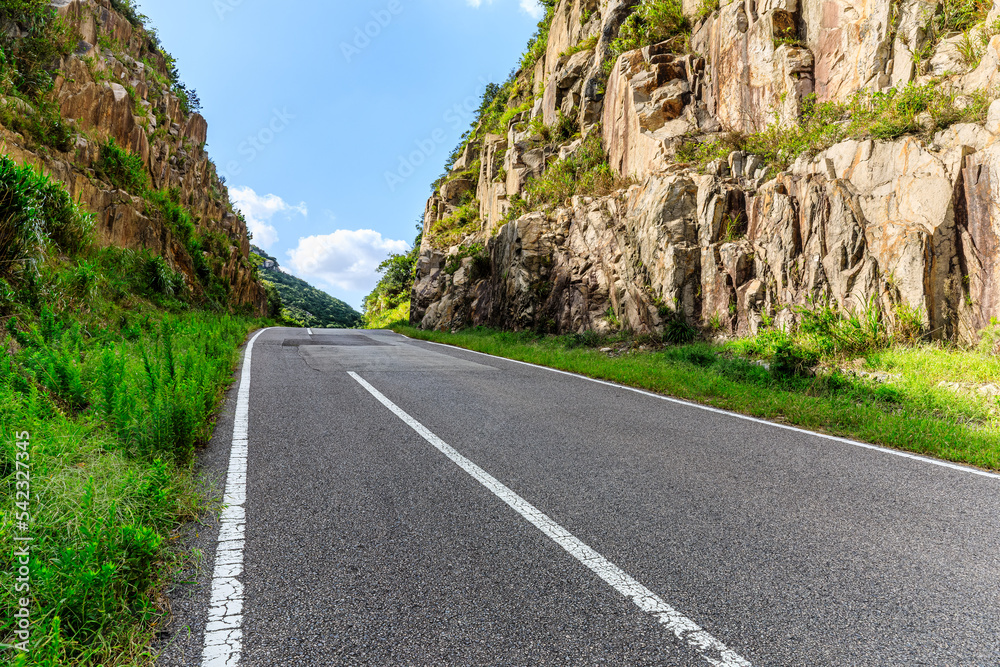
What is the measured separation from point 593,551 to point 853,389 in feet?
22.4

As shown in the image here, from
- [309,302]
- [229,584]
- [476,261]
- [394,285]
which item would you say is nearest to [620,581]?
[229,584]

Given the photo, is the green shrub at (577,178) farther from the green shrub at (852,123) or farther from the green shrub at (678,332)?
the green shrub at (678,332)

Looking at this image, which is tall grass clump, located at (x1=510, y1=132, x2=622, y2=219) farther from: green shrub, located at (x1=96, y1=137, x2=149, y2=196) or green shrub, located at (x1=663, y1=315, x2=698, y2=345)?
green shrub, located at (x1=96, y1=137, x2=149, y2=196)

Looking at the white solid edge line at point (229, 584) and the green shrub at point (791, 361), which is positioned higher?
the green shrub at point (791, 361)

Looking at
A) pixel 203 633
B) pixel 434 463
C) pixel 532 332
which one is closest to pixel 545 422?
pixel 434 463

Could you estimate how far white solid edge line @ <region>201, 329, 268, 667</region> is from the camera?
1886 mm

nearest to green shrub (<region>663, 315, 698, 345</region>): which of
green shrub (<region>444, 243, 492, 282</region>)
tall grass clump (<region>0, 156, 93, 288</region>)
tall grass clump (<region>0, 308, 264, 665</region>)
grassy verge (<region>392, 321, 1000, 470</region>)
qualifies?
grassy verge (<region>392, 321, 1000, 470</region>)

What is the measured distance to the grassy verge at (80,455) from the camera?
6.22 ft

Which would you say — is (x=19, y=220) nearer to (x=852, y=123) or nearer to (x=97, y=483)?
(x=97, y=483)

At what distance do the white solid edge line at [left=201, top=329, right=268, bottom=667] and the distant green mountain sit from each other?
222ft

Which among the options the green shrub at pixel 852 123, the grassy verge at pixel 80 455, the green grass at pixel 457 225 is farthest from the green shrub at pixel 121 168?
the green shrub at pixel 852 123

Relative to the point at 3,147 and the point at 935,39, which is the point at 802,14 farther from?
the point at 3,147

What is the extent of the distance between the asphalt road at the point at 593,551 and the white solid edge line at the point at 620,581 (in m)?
0.01

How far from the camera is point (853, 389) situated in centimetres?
739
